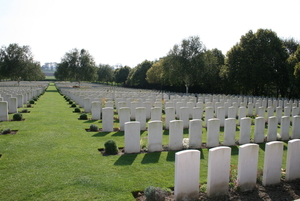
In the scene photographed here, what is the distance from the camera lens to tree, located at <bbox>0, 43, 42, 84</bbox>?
4559 cm

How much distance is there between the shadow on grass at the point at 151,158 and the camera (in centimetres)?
659

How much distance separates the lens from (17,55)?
46.6m

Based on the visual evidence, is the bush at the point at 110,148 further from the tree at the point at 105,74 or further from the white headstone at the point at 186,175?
the tree at the point at 105,74

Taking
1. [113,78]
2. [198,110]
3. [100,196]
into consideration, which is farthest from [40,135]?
[113,78]

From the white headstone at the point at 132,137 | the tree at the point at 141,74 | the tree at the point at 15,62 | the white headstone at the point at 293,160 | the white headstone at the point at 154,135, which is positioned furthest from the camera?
the tree at the point at 141,74

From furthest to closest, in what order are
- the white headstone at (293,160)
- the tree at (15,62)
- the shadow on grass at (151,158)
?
1. the tree at (15,62)
2. the shadow on grass at (151,158)
3. the white headstone at (293,160)

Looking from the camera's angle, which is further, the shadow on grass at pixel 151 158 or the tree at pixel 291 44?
the tree at pixel 291 44

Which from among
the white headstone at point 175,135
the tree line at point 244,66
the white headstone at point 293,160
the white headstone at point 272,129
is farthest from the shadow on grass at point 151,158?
the tree line at point 244,66

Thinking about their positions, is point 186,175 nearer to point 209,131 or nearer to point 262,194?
point 262,194

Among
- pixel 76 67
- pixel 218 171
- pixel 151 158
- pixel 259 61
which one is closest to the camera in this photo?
pixel 218 171

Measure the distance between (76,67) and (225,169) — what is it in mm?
52727

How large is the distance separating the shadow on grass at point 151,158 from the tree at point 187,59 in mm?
29136

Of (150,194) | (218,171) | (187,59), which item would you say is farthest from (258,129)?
(187,59)

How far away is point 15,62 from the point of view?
4612cm
